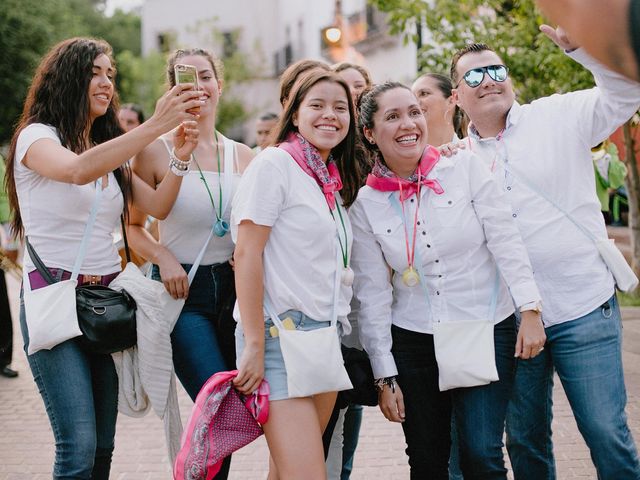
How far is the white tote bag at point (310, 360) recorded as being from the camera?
9.93 ft

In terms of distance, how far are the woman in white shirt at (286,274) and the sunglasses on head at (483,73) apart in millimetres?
881

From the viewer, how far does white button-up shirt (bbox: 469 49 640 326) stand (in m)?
3.36

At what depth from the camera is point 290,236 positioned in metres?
3.09

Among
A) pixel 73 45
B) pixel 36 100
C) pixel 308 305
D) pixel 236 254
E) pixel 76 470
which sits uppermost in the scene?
pixel 73 45

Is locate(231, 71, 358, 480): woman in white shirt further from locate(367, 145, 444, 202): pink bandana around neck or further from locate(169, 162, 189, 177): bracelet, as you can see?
locate(169, 162, 189, 177): bracelet

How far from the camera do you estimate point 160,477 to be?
16.8 ft

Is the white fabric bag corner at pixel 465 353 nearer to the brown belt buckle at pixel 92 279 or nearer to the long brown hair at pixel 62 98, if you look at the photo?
the brown belt buckle at pixel 92 279

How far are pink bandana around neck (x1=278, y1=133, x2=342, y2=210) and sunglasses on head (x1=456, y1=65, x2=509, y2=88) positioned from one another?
2.74ft

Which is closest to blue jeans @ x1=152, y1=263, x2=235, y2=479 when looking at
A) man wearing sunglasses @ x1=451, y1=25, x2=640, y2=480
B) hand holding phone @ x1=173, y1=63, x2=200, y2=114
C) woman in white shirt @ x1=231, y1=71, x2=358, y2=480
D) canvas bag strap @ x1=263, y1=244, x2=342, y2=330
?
woman in white shirt @ x1=231, y1=71, x2=358, y2=480

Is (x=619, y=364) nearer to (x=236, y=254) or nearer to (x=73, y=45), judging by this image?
(x=236, y=254)

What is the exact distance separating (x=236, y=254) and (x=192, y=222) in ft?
2.57

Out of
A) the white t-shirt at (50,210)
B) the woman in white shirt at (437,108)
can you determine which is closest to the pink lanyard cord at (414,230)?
the white t-shirt at (50,210)

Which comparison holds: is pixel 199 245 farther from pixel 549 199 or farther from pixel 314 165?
pixel 549 199

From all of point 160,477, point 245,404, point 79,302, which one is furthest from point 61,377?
point 160,477
